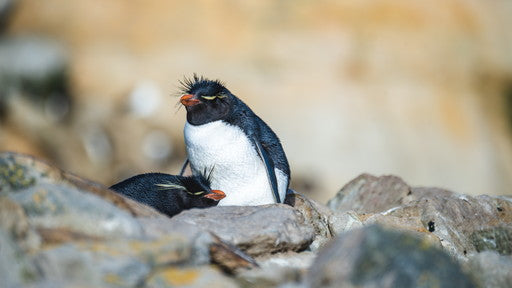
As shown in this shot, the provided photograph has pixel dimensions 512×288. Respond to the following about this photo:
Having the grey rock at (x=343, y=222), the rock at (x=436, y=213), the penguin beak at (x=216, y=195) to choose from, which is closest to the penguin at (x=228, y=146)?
the penguin beak at (x=216, y=195)

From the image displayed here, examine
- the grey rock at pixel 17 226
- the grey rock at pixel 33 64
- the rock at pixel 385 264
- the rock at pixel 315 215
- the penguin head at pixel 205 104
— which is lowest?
the grey rock at pixel 33 64

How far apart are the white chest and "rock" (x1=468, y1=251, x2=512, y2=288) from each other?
5.34ft

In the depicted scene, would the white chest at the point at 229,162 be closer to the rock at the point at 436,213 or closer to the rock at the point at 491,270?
the rock at the point at 436,213

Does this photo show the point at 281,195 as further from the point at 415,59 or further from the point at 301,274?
the point at 415,59

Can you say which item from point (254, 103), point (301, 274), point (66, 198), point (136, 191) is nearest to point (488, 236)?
point (301, 274)

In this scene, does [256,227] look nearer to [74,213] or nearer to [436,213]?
[74,213]

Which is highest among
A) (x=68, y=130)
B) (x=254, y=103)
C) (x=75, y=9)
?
(x=75, y=9)

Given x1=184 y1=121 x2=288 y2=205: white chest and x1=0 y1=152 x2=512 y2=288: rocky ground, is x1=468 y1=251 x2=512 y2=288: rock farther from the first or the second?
x1=184 y1=121 x2=288 y2=205: white chest

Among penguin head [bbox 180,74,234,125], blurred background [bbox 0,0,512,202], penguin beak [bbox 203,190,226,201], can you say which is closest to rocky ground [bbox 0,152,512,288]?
penguin beak [bbox 203,190,226,201]

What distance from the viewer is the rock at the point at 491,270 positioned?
317 centimetres

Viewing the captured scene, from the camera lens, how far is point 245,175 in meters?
4.65

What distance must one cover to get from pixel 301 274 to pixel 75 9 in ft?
33.2

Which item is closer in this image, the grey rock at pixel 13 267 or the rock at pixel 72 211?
the grey rock at pixel 13 267

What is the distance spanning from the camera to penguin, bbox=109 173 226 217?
4258mm
